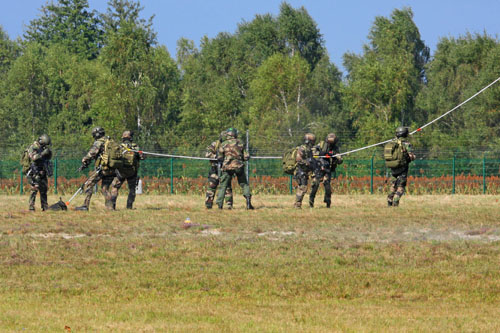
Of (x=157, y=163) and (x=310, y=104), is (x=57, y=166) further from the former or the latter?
(x=310, y=104)

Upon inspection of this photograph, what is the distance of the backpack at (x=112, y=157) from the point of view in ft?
65.6

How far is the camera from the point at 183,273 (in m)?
10.4

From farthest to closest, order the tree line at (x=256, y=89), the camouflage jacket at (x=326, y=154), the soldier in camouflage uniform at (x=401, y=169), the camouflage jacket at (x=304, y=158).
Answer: the tree line at (x=256, y=89), the camouflage jacket at (x=326, y=154), the camouflage jacket at (x=304, y=158), the soldier in camouflage uniform at (x=401, y=169)

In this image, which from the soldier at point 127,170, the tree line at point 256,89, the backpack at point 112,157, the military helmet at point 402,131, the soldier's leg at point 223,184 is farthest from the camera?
the tree line at point 256,89

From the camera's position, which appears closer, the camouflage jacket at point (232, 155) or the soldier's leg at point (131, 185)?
the camouflage jacket at point (232, 155)

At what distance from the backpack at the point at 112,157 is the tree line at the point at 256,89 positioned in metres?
16.6

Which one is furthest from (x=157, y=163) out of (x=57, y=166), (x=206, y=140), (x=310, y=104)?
(x=310, y=104)

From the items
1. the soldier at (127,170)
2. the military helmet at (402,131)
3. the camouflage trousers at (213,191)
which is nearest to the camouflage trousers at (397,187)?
the military helmet at (402,131)

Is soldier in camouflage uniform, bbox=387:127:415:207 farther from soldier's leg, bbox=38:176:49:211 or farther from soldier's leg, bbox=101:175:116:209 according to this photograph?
soldier's leg, bbox=38:176:49:211

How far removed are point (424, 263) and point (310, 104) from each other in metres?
46.8

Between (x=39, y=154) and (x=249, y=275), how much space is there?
11026mm

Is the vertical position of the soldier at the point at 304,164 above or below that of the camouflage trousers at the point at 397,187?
above

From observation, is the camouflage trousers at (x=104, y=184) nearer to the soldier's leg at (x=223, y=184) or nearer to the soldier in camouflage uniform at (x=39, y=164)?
the soldier in camouflage uniform at (x=39, y=164)

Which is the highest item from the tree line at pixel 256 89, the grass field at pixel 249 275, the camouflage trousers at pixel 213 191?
the tree line at pixel 256 89
